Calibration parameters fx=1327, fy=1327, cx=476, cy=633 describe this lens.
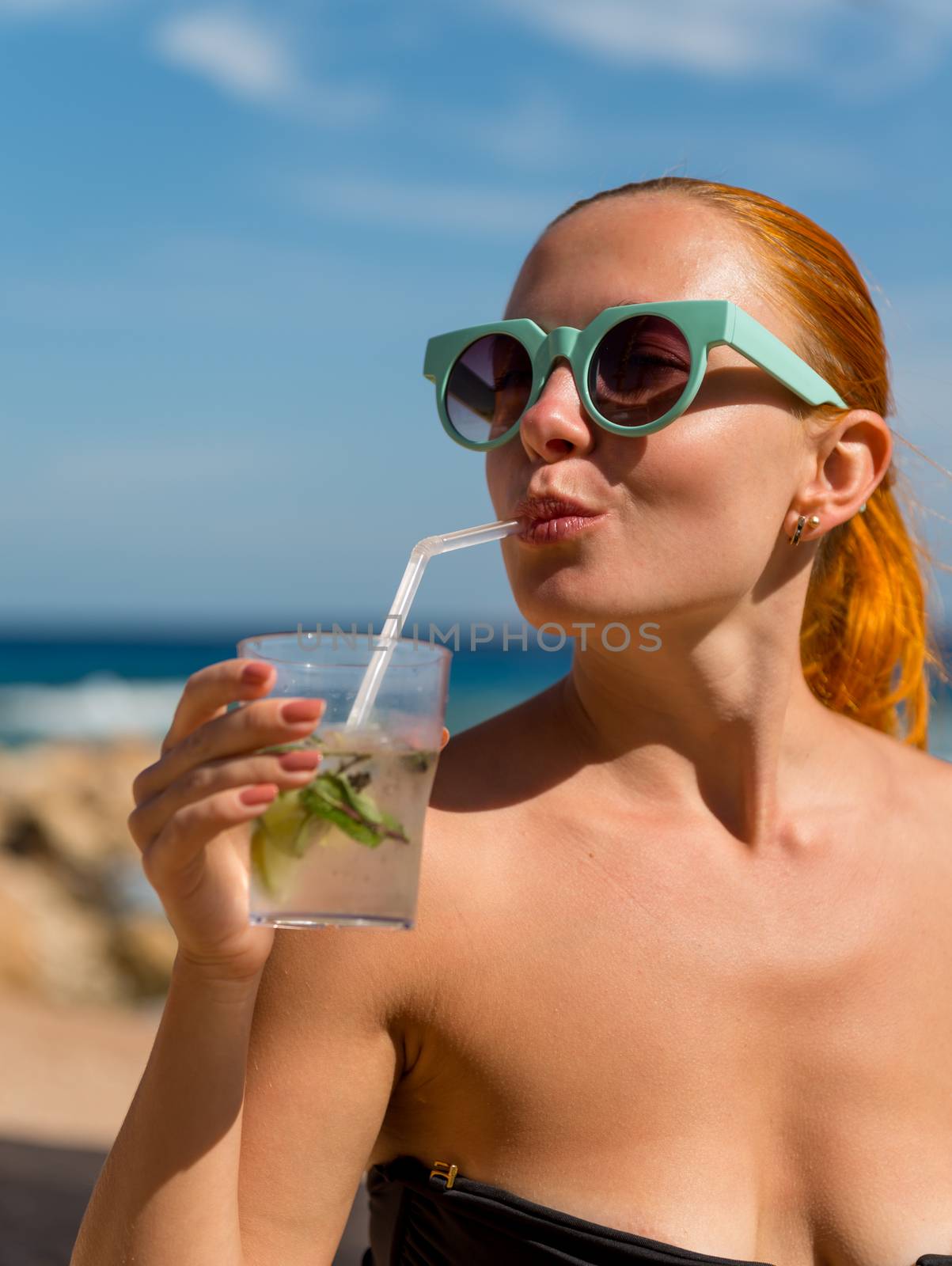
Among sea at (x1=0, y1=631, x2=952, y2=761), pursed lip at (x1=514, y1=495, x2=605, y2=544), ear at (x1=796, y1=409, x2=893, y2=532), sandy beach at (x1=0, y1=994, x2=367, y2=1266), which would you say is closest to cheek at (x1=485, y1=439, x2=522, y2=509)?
pursed lip at (x1=514, y1=495, x2=605, y2=544)

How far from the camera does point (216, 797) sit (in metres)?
1.57

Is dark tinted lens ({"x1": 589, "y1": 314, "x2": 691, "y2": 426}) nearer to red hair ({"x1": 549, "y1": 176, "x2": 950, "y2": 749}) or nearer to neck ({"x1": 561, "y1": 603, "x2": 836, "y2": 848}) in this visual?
red hair ({"x1": 549, "y1": 176, "x2": 950, "y2": 749})

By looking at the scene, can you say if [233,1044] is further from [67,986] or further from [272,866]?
[67,986]

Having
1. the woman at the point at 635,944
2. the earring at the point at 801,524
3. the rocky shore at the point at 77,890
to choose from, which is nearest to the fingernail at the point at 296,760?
the woman at the point at 635,944

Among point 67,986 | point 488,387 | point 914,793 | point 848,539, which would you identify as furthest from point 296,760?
point 67,986

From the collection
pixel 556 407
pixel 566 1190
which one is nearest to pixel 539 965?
pixel 566 1190

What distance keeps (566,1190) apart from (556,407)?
1312 millimetres

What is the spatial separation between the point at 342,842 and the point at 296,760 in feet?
0.54

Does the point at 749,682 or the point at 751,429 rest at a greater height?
the point at 751,429

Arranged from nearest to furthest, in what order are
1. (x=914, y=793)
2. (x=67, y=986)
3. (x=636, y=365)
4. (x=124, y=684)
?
(x=636, y=365) < (x=914, y=793) < (x=67, y=986) < (x=124, y=684)

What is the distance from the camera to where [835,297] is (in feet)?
8.54

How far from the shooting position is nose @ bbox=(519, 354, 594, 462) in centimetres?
229

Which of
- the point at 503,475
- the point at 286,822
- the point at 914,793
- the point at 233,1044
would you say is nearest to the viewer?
the point at 286,822

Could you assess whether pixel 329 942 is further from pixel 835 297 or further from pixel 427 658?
pixel 835 297
